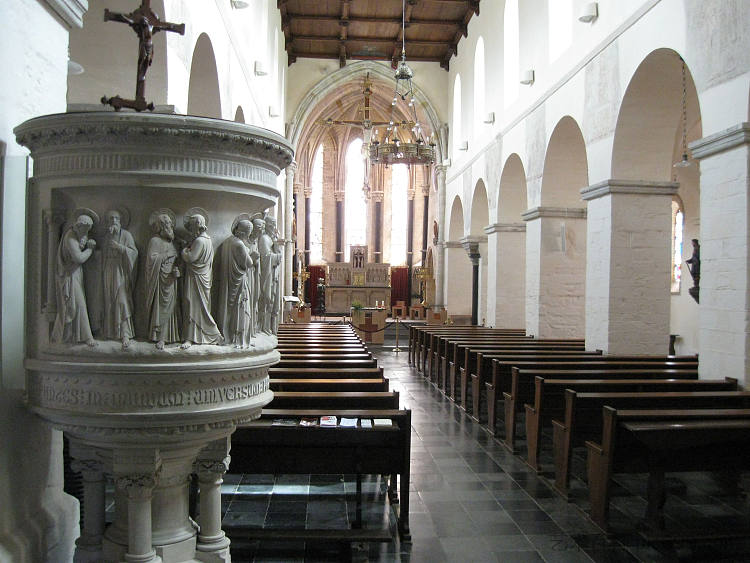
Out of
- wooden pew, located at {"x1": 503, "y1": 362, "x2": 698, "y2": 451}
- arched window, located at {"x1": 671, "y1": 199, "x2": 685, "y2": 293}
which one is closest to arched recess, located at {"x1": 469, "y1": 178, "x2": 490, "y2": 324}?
arched window, located at {"x1": 671, "y1": 199, "x2": 685, "y2": 293}

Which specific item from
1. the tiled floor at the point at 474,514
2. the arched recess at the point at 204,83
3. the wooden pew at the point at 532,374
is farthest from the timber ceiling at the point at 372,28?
the tiled floor at the point at 474,514

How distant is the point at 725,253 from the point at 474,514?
148 inches

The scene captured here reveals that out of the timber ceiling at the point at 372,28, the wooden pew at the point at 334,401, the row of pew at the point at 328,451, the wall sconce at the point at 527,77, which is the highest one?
the timber ceiling at the point at 372,28

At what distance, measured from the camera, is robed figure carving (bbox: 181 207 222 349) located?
2.81 m

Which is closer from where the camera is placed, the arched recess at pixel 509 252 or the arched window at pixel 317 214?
the arched recess at pixel 509 252

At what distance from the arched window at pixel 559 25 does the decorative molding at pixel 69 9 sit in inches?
390

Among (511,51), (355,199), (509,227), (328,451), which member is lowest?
(328,451)

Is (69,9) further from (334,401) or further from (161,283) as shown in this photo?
(334,401)

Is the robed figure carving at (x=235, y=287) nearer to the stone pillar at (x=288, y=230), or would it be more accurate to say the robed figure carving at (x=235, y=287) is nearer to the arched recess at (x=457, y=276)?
the arched recess at (x=457, y=276)

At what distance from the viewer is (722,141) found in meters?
6.43

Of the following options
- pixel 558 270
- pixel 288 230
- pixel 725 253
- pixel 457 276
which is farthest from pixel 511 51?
pixel 288 230

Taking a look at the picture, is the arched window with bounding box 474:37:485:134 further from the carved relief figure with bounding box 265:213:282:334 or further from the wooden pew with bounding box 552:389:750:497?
the carved relief figure with bounding box 265:213:282:334

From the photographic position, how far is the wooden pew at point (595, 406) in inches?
217

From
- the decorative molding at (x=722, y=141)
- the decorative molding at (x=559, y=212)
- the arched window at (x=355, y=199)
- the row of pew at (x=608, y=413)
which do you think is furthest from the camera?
the arched window at (x=355, y=199)
